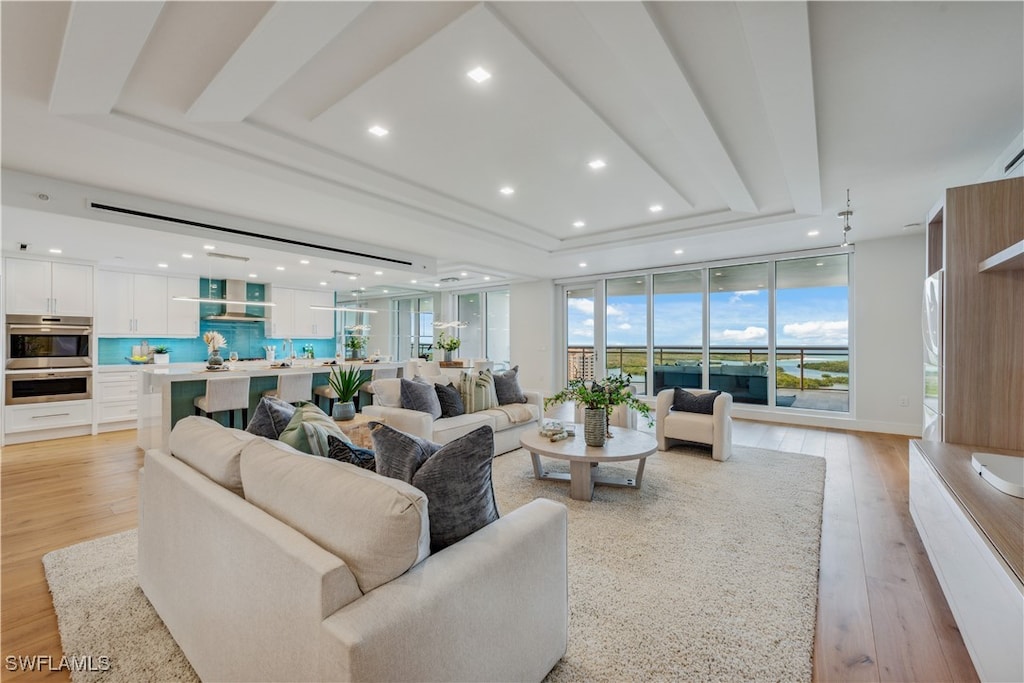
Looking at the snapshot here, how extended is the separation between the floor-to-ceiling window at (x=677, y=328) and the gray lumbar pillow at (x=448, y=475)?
21.4 ft

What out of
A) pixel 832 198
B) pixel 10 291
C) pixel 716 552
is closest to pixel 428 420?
pixel 716 552

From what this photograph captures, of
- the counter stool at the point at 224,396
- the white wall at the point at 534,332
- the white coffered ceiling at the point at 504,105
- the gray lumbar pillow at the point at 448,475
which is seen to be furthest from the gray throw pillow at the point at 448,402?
the white wall at the point at 534,332

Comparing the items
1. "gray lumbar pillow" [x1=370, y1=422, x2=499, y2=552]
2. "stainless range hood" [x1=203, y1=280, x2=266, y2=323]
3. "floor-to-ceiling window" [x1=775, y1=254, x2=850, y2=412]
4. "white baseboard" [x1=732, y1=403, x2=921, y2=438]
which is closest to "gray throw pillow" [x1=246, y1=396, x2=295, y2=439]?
"gray lumbar pillow" [x1=370, y1=422, x2=499, y2=552]

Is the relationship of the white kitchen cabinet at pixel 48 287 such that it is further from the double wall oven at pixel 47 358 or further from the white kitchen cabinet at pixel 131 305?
the white kitchen cabinet at pixel 131 305

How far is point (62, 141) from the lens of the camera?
9.11 ft

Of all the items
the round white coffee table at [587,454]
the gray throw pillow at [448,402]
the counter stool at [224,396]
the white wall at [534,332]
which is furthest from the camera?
the white wall at [534,332]

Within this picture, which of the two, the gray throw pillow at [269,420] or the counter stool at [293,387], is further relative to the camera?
the counter stool at [293,387]

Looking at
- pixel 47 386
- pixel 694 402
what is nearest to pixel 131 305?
pixel 47 386

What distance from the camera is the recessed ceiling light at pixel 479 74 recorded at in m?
2.14

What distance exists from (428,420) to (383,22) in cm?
279

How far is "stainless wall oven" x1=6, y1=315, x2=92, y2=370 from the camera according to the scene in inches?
204

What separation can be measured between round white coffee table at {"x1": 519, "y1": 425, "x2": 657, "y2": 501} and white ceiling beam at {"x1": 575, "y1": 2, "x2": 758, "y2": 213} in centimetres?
215

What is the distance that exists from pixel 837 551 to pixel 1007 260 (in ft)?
5.88

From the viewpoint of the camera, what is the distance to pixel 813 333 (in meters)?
6.27
